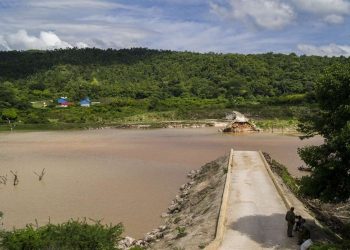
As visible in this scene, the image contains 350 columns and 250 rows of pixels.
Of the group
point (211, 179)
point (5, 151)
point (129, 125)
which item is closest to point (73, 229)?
point (211, 179)

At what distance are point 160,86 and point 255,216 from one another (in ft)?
444

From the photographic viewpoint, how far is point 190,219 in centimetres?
2283

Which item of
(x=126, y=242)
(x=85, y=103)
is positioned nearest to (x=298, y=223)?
(x=126, y=242)

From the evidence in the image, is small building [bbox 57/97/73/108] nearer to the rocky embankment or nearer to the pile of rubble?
the pile of rubble

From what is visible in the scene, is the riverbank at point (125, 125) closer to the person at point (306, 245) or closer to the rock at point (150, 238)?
the rock at point (150, 238)

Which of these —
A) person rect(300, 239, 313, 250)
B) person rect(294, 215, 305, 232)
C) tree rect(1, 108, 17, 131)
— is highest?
tree rect(1, 108, 17, 131)

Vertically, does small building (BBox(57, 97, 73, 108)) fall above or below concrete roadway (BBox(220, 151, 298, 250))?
above

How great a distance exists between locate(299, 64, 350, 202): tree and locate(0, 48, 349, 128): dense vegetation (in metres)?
81.4

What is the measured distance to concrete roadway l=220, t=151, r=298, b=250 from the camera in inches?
650

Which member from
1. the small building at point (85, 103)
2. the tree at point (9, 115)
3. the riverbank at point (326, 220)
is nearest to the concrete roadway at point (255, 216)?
the riverbank at point (326, 220)

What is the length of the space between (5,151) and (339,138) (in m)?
52.6

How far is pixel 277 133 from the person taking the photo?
3120 inches

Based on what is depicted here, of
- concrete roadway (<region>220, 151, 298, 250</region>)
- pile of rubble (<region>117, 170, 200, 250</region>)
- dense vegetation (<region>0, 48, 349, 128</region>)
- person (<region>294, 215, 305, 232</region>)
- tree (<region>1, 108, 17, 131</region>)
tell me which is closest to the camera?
concrete roadway (<region>220, 151, 298, 250</region>)

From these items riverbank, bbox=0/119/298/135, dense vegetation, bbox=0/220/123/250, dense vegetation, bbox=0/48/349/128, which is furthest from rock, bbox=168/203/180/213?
dense vegetation, bbox=0/48/349/128
